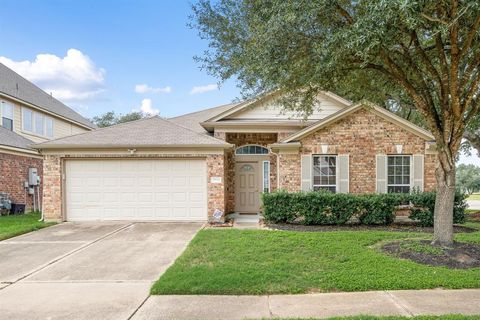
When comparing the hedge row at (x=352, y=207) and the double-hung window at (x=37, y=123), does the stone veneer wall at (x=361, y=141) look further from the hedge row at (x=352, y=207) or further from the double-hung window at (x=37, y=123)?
the double-hung window at (x=37, y=123)

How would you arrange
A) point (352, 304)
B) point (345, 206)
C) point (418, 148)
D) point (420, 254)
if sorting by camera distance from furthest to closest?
point (418, 148)
point (345, 206)
point (420, 254)
point (352, 304)

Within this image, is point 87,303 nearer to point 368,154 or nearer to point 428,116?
point 428,116

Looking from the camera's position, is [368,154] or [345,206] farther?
[368,154]

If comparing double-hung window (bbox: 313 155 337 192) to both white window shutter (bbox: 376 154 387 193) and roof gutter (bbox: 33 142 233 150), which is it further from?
roof gutter (bbox: 33 142 233 150)

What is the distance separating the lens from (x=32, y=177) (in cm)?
1619

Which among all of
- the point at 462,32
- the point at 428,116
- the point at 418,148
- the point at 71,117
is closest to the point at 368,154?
the point at 418,148

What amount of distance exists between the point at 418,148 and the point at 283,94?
5931 mm

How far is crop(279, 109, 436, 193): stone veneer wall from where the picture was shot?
11336mm

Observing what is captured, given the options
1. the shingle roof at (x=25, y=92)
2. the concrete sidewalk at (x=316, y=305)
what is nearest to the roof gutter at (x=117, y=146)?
the concrete sidewalk at (x=316, y=305)

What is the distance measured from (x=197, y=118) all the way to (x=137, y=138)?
4.90m

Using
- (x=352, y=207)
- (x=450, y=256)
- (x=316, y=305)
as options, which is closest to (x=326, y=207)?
(x=352, y=207)

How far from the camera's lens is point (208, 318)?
3875mm

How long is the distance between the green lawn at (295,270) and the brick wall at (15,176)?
38.1 feet

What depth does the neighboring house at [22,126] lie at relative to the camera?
14680 millimetres
